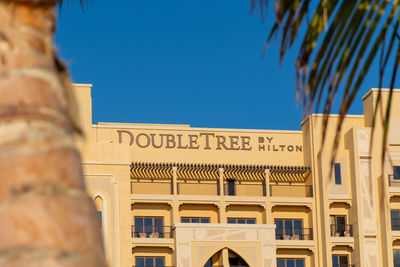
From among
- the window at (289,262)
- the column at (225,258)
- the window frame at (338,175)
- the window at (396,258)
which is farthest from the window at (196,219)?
the window at (396,258)

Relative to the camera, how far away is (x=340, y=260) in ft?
192

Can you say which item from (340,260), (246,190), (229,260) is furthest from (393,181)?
(229,260)

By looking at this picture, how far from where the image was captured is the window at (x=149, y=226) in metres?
57.0

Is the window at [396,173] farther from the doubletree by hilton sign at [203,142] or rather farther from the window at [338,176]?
the doubletree by hilton sign at [203,142]

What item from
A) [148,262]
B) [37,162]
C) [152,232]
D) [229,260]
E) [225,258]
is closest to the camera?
[37,162]

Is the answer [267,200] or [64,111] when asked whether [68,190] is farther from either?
[267,200]

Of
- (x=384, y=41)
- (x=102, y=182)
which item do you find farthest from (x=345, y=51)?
(x=102, y=182)

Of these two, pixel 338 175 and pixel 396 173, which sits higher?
pixel 396 173

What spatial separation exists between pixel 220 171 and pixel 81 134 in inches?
2208

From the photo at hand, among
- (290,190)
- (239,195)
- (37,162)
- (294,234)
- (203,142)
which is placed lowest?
(37,162)

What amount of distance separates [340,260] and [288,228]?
4.08 metres

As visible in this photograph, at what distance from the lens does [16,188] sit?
2.27 meters

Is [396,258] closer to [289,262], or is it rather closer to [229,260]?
[289,262]

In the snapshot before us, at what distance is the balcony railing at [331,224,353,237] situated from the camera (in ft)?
191
